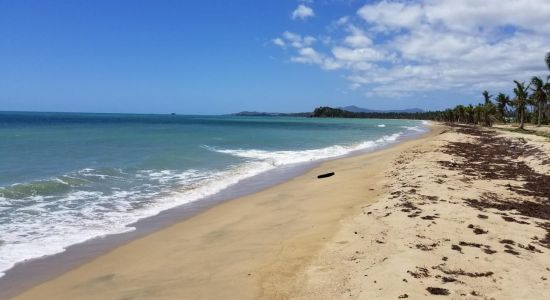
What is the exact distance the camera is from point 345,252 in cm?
787

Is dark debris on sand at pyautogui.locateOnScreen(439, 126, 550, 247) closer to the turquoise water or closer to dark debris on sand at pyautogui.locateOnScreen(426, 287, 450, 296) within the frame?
dark debris on sand at pyautogui.locateOnScreen(426, 287, 450, 296)

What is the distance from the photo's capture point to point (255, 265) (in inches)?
300

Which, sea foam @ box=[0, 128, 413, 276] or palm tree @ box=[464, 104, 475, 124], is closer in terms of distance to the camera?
sea foam @ box=[0, 128, 413, 276]

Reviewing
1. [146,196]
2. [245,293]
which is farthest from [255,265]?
[146,196]

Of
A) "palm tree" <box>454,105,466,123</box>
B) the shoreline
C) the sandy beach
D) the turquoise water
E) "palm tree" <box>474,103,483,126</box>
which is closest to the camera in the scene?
the sandy beach

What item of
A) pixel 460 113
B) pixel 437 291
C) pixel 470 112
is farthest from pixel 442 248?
A: pixel 460 113

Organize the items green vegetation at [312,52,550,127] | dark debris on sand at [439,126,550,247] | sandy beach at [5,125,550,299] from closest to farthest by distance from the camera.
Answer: sandy beach at [5,125,550,299], dark debris on sand at [439,126,550,247], green vegetation at [312,52,550,127]

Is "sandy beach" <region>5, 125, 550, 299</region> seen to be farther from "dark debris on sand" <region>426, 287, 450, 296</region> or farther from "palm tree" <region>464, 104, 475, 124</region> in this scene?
"palm tree" <region>464, 104, 475, 124</region>

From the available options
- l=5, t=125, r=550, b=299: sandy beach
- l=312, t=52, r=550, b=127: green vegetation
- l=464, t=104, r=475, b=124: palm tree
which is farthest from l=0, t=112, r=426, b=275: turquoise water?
l=464, t=104, r=475, b=124: palm tree

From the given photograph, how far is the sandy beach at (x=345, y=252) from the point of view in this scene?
638cm

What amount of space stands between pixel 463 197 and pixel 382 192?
2724 millimetres

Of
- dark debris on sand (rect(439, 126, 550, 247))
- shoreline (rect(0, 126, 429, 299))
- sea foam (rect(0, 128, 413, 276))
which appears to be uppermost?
dark debris on sand (rect(439, 126, 550, 247))

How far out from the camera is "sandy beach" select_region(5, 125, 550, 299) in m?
6.38

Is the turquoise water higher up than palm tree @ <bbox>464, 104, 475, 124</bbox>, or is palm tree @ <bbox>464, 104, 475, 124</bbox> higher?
palm tree @ <bbox>464, 104, 475, 124</bbox>
